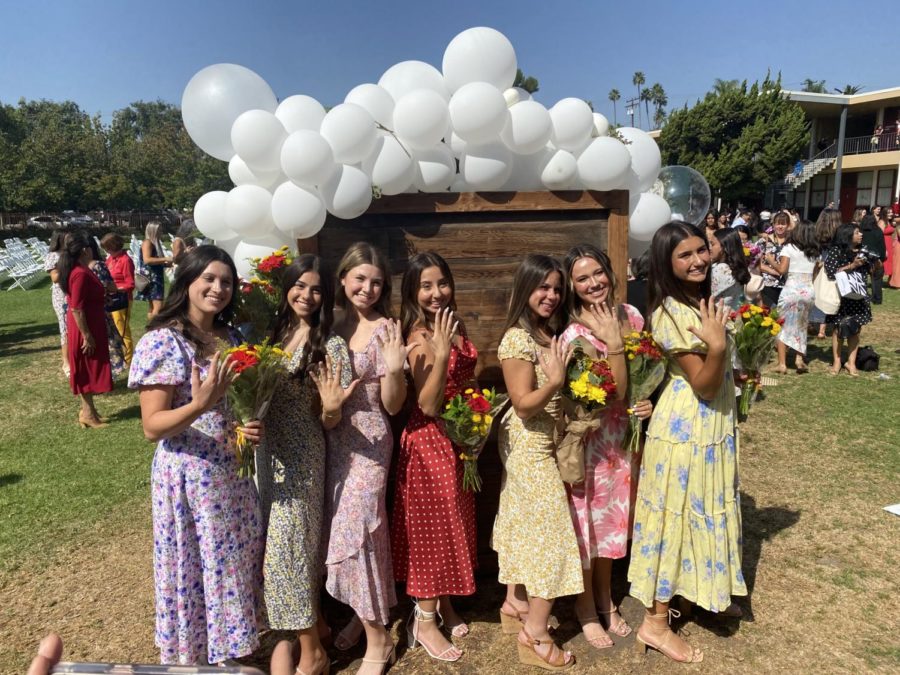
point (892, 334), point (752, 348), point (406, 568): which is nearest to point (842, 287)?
point (892, 334)

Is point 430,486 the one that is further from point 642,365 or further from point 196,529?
point 642,365

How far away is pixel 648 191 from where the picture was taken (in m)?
3.85

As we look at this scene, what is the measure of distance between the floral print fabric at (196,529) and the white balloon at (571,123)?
6.89 ft

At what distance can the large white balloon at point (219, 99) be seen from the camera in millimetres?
3166

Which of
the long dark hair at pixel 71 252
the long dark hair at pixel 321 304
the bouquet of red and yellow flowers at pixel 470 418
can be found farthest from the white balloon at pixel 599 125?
the long dark hair at pixel 71 252

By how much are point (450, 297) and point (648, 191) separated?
171cm

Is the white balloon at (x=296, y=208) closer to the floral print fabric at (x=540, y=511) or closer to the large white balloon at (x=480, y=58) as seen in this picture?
the large white balloon at (x=480, y=58)

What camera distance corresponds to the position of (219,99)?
3158 mm

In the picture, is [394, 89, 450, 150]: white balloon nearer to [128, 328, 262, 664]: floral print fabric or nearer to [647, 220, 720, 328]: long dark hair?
[647, 220, 720, 328]: long dark hair

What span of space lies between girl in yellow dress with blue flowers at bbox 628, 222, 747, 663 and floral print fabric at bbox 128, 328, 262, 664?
1.85 metres

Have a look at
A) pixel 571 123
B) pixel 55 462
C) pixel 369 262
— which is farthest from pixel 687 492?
pixel 55 462

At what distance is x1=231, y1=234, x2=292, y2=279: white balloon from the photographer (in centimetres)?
330

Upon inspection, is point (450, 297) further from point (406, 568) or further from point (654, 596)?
point (654, 596)

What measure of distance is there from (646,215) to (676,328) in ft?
3.42
